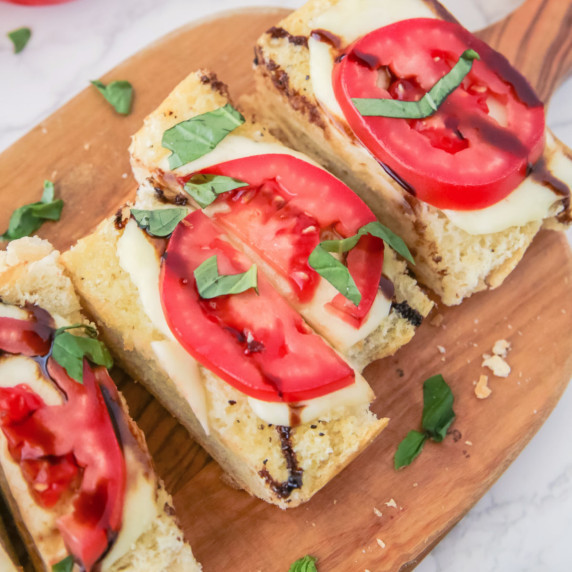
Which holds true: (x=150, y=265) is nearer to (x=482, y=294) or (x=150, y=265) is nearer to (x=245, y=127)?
(x=245, y=127)

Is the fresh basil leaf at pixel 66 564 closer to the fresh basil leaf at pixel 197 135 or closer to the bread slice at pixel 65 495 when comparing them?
the bread slice at pixel 65 495

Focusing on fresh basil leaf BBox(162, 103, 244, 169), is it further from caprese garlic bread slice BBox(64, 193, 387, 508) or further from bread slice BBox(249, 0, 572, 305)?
bread slice BBox(249, 0, 572, 305)

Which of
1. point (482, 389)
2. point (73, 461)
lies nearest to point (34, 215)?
point (73, 461)

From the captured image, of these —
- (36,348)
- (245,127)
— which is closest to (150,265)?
(36,348)

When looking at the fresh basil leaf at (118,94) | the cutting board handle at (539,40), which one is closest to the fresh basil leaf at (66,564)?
the fresh basil leaf at (118,94)

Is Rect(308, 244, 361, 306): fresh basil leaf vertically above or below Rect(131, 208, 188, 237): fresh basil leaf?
below

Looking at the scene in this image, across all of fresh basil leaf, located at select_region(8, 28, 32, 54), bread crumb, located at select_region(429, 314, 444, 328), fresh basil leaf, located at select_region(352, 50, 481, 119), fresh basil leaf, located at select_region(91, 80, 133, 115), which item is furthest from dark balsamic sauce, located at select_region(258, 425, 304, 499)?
fresh basil leaf, located at select_region(8, 28, 32, 54)
